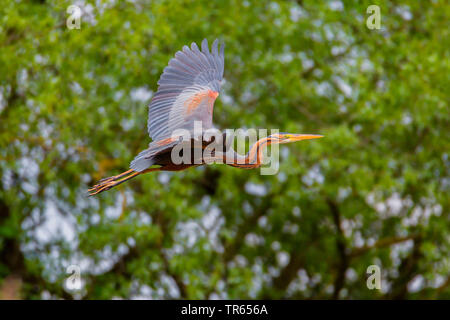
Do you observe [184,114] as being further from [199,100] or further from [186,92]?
[186,92]

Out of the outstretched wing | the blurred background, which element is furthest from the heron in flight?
the blurred background

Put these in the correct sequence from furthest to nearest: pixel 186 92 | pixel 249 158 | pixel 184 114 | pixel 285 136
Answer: pixel 186 92
pixel 184 114
pixel 285 136
pixel 249 158

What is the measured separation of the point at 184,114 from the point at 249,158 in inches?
32.8

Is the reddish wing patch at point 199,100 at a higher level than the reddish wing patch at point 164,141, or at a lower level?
higher

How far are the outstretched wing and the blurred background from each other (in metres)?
3.05

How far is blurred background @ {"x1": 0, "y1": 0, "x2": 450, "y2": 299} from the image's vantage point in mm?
9281

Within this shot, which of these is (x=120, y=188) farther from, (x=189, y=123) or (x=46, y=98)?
(x=189, y=123)

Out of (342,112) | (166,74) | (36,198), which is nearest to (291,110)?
(342,112)

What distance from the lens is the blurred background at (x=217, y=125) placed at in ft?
30.5

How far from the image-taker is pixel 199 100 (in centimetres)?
574

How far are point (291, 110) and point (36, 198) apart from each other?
3879 mm

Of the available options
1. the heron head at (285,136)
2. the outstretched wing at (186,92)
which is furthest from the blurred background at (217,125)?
the heron head at (285,136)

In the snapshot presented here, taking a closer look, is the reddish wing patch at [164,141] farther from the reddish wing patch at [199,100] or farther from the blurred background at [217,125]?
the blurred background at [217,125]

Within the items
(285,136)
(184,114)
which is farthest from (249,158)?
(184,114)
